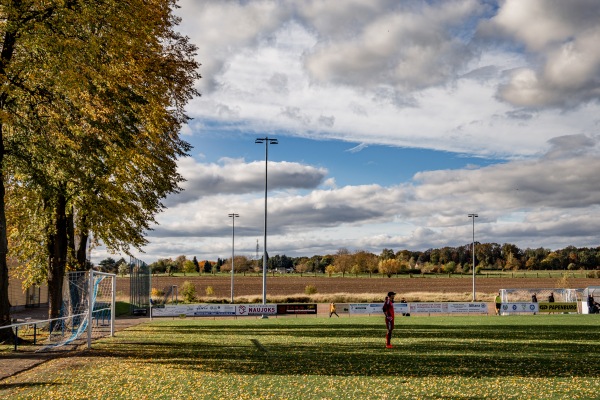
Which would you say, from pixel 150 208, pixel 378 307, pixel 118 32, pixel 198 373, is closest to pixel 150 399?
pixel 198 373

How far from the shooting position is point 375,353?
20078mm

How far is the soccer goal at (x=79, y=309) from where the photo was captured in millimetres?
23594

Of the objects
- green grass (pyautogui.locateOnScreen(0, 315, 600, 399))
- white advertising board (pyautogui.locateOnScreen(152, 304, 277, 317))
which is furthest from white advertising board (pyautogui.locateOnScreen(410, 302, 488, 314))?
green grass (pyautogui.locateOnScreen(0, 315, 600, 399))

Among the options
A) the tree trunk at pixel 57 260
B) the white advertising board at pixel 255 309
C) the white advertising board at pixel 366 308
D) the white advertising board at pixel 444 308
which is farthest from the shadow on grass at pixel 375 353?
the white advertising board at pixel 366 308

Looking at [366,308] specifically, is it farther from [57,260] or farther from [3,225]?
[3,225]

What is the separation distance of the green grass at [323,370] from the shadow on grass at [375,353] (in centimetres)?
3

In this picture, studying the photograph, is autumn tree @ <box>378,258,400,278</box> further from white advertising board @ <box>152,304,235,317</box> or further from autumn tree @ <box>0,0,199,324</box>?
autumn tree @ <box>0,0,199,324</box>

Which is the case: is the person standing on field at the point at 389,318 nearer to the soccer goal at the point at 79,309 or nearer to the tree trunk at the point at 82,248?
the soccer goal at the point at 79,309

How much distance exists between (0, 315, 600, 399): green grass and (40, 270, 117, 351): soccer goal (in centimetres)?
138

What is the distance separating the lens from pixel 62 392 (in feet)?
43.2

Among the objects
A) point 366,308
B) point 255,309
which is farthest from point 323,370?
point 366,308

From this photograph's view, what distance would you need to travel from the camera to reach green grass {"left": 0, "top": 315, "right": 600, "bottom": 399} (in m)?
12.5

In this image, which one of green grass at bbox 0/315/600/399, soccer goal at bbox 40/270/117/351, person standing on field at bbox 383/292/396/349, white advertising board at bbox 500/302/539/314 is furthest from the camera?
white advertising board at bbox 500/302/539/314

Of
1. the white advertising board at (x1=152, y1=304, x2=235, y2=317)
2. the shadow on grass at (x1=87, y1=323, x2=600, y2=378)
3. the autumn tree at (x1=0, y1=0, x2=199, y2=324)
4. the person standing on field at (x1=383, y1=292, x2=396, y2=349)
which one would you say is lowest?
the white advertising board at (x1=152, y1=304, x2=235, y2=317)
